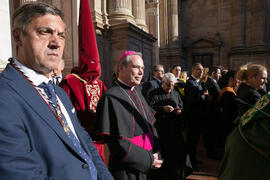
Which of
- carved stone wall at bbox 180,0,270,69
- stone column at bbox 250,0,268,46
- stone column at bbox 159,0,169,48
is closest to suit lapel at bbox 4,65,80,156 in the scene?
stone column at bbox 159,0,169,48

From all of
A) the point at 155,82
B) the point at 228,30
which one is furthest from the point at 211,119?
the point at 228,30

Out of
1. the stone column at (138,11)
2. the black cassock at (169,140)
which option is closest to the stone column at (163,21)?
the stone column at (138,11)

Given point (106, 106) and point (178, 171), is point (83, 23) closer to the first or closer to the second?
point (106, 106)

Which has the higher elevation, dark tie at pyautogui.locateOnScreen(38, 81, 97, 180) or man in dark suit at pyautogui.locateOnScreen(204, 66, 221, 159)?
dark tie at pyautogui.locateOnScreen(38, 81, 97, 180)

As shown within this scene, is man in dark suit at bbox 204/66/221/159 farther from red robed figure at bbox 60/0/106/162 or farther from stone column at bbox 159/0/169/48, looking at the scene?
stone column at bbox 159/0/169/48

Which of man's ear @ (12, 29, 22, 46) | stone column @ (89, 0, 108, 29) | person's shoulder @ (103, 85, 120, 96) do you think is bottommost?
person's shoulder @ (103, 85, 120, 96)

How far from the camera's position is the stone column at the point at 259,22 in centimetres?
1496

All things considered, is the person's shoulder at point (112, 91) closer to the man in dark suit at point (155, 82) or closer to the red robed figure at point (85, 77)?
the red robed figure at point (85, 77)

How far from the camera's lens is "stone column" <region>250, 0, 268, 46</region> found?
15.0m

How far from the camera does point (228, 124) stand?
13.6 feet

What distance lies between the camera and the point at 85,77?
2605mm

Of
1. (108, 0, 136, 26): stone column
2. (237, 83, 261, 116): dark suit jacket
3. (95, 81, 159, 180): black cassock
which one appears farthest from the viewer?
(108, 0, 136, 26): stone column

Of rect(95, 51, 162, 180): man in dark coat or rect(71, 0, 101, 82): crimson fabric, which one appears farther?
rect(71, 0, 101, 82): crimson fabric

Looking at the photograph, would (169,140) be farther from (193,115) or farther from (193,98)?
(193,98)
